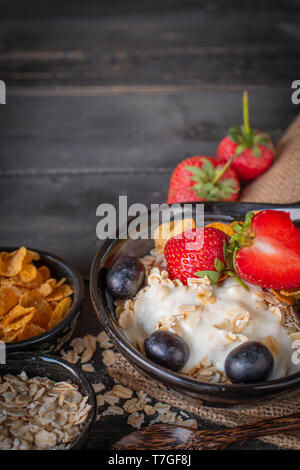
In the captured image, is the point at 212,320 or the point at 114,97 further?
the point at 114,97

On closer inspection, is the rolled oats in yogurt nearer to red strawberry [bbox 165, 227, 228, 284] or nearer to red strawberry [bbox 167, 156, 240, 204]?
red strawberry [bbox 165, 227, 228, 284]

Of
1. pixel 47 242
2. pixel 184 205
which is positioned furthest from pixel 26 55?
pixel 184 205

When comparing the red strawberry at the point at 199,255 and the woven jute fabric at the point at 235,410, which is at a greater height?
the red strawberry at the point at 199,255

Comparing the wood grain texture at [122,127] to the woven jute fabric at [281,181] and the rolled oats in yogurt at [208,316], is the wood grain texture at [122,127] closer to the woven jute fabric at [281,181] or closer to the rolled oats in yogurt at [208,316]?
the woven jute fabric at [281,181]

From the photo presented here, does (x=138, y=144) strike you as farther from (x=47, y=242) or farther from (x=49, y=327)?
(x=49, y=327)

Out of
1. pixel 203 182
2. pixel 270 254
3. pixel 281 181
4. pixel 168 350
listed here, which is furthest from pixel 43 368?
pixel 281 181

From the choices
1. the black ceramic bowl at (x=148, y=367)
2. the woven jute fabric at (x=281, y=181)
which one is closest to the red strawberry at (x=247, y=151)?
the woven jute fabric at (x=281, y=181)

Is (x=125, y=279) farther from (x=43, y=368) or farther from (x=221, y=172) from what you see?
(x=221, y=172)
